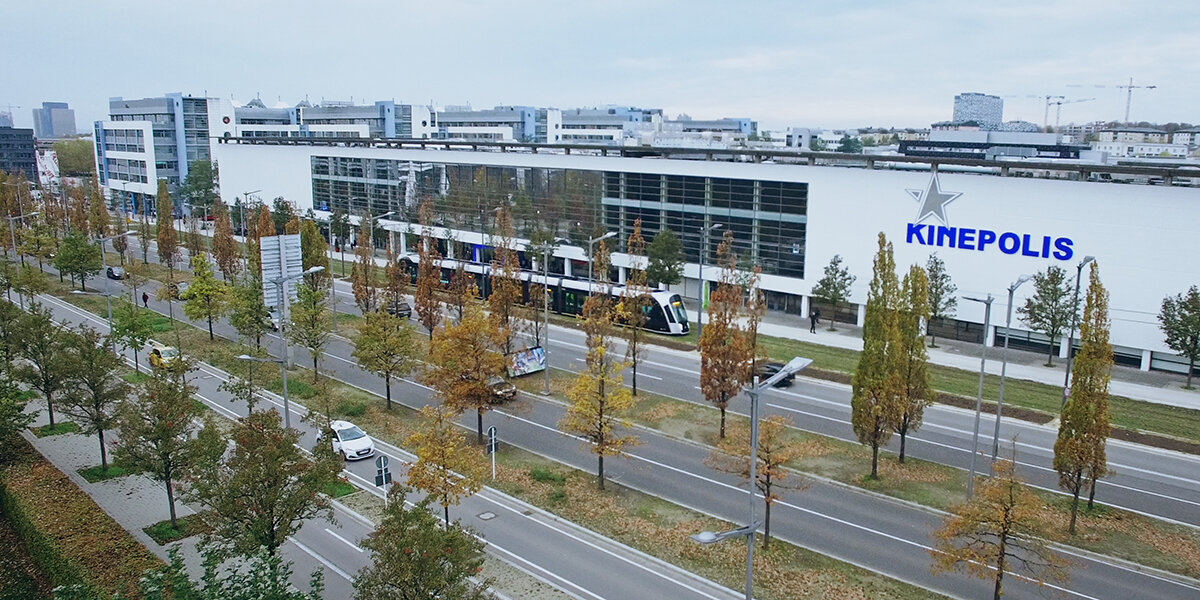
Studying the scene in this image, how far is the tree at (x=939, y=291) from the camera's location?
4578cm

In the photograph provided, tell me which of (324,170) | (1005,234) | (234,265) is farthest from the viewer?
(324,170)

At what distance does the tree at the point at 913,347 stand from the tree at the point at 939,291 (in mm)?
18092

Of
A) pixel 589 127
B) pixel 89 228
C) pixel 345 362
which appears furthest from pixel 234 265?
pixel 589 127

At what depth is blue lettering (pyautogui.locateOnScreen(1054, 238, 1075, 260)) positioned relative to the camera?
144ft

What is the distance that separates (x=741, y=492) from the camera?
27.1 meters

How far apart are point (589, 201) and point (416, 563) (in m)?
50.7

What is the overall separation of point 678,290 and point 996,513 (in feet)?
140

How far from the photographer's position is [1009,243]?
45.6 meters

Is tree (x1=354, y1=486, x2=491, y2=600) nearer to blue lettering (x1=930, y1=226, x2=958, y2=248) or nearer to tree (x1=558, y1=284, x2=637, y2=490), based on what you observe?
Answer: tree (x1=558, y1=284, x2=637, y2=490)

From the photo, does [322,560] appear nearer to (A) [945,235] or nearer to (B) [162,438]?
(B) [162,438]

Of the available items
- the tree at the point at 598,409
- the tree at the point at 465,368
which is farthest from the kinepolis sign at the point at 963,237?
the tree at the point at 465,368

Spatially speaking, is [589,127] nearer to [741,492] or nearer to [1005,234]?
[1005,234]

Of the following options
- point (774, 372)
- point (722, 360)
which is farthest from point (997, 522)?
point (774, 372)

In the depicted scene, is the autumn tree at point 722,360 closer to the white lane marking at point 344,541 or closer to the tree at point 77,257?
the white lane marking at point 344,541
